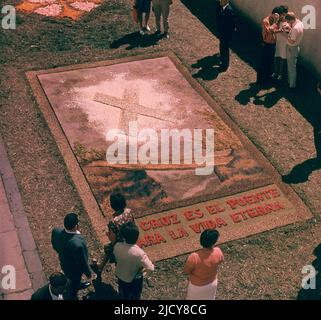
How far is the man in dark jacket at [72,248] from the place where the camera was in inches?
291

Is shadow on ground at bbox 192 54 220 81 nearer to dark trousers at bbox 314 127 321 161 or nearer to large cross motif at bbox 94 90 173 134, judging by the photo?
large cross motif at bbox 94 90 173 134

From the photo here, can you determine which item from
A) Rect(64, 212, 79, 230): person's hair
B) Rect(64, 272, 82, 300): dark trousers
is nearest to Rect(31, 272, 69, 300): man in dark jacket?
Rect(64, 212, 79, 230): person's hair

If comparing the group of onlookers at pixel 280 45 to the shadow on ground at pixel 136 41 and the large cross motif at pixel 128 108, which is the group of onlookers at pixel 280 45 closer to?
the large cross motif at pixel 128 108

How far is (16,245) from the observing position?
9.05m

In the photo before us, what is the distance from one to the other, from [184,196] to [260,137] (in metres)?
2.60

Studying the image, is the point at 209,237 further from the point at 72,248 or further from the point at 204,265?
the point at 72,248

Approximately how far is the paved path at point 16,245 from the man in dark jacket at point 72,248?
93cm

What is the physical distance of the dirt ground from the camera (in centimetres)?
886

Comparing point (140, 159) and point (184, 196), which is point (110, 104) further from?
point (184, 196)

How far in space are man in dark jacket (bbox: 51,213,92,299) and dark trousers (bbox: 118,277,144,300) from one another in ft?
1.87

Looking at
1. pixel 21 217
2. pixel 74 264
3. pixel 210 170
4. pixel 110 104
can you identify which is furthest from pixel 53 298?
pixel 110 104

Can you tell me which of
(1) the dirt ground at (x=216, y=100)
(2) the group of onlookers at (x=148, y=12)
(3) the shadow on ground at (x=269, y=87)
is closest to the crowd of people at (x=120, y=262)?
(1) the dirt ground at (x=216, y=100)

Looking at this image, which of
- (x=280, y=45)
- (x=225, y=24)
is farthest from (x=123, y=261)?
(x=225, y=24)

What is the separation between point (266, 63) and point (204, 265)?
280 inches
